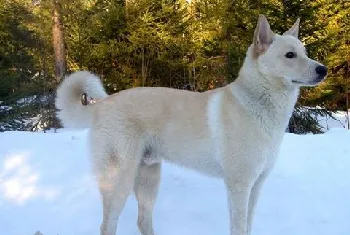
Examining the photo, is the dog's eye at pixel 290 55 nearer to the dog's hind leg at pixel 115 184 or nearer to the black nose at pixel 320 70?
the black nose at pixel 320 70

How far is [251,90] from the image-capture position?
3182 millimetres

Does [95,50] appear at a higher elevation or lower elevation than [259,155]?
higher

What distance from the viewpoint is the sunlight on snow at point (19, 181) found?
4.39 metres

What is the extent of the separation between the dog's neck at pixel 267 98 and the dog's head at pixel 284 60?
0.06 m

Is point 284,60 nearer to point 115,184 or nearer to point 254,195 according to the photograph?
point 254,195

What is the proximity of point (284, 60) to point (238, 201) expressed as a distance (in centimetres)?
109

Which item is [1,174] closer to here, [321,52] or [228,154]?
[228,154]

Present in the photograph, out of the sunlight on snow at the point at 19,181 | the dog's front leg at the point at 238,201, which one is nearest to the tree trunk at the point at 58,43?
the sunlight on snow at the point at 19,181

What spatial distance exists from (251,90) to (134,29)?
10.5 meters

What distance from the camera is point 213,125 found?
3.16 meters

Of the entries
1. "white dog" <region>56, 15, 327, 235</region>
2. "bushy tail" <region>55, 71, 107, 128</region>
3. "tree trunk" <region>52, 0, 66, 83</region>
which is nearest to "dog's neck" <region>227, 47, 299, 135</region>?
"white dog" <region>56, 15, 327, 235</region>

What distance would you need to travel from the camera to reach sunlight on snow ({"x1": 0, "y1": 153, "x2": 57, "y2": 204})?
4387 mm

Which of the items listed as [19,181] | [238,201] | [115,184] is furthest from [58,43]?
[238,201]

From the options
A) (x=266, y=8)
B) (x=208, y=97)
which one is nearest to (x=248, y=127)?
(x=208, y=97)
